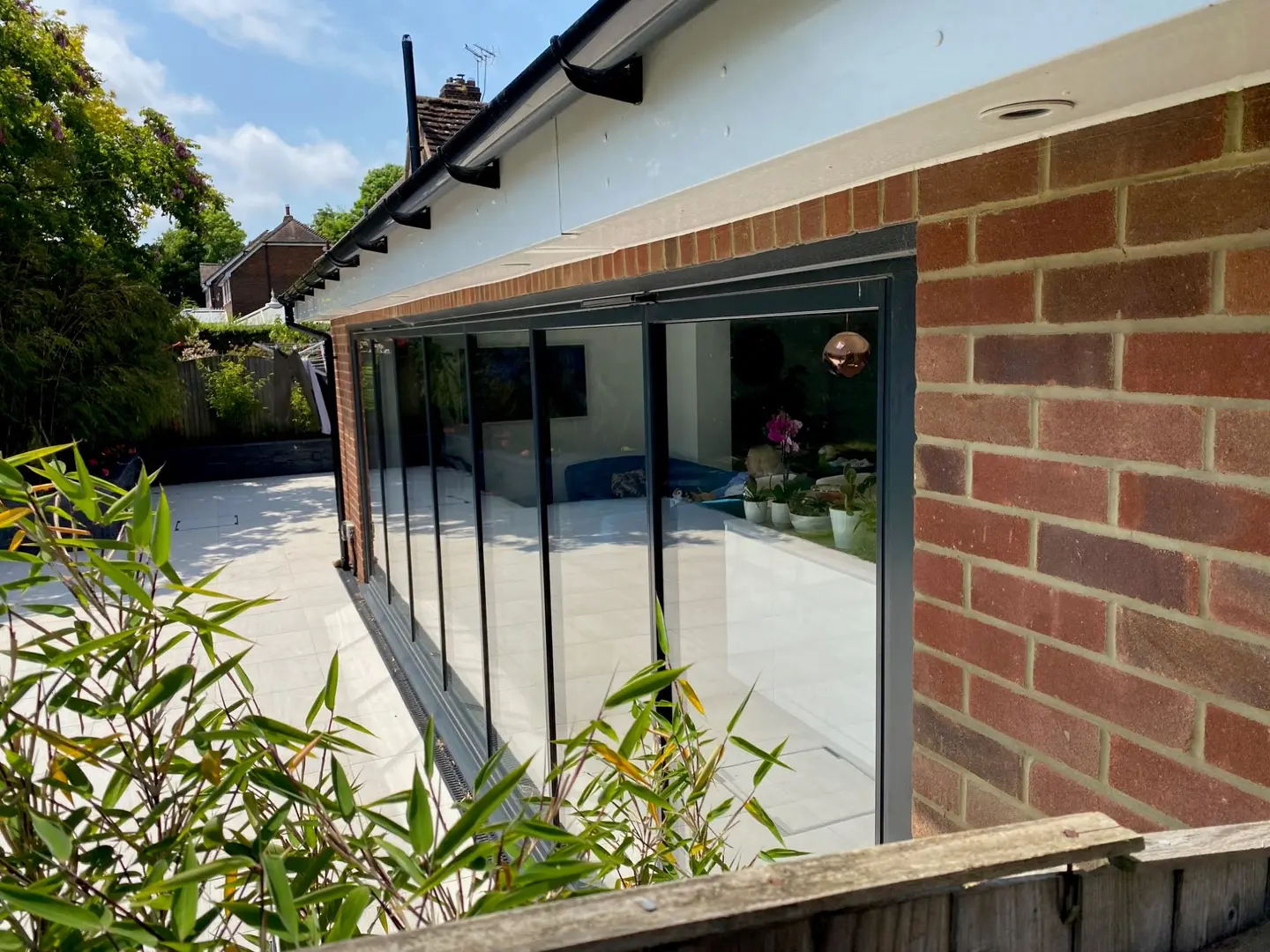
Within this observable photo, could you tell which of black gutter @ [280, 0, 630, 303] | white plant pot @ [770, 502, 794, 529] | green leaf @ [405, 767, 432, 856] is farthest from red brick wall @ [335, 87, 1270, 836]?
green leaf @ [405, 767, 432, 856]

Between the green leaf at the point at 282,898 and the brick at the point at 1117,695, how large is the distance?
113cm

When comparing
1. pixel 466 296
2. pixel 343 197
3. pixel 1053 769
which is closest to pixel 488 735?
pixel 466 296

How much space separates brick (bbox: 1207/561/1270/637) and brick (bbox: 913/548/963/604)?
1.53ft

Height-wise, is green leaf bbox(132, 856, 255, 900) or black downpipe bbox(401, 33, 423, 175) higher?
black downpipe bbox(401, 33, 423, 175)

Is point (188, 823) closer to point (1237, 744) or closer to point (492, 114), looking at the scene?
point (1237, 744)

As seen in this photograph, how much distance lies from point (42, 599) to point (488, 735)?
649cm

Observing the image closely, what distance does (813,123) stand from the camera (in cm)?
118

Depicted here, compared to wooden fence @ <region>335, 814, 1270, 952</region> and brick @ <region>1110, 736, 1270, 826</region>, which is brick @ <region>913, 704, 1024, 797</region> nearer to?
brick @ <region>1110, 736, 1270, 826</region>

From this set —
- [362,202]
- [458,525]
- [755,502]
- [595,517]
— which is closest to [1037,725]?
[755,502]

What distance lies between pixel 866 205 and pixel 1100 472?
0.71m

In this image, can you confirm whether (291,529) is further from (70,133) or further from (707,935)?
(707,935)

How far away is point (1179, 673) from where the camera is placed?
4.19 ft

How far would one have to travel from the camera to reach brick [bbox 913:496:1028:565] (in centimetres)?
152

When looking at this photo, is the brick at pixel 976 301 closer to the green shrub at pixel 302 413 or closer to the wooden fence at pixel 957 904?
the wooden fence at pixel 957 904
